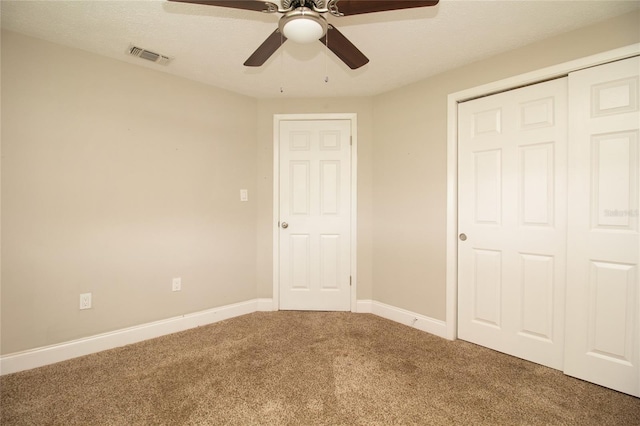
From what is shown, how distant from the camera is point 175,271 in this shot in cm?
283

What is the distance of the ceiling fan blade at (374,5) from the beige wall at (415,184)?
1.43 m

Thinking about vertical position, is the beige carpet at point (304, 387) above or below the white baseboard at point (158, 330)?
below

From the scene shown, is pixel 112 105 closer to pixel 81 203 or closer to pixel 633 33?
pixel 81 203

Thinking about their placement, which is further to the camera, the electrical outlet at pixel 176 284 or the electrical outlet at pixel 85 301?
the electrical outlet at pixel 176 284

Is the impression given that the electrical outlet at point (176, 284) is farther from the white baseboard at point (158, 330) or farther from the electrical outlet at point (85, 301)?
the electrical outlet at point (85, 301)

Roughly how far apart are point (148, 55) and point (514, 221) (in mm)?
3179

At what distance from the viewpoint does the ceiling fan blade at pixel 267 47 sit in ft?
5.33

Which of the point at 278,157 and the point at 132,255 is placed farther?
the point at 278,157

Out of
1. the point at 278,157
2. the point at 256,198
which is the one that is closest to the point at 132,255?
the point at 256,198

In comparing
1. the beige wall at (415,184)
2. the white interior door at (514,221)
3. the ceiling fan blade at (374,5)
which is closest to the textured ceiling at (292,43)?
the beige wall at (415,184)

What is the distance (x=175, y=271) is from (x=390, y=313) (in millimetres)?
2153

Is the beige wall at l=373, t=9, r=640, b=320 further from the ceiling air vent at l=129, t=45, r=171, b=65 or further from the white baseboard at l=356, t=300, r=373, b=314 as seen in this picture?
the ceiling air vent at l=129, t=45, r=171, b=65

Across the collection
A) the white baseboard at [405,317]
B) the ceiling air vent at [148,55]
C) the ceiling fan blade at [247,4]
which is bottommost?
the white baseboard at [405,317]

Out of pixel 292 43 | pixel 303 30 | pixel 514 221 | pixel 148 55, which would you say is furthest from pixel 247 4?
pixel 514 221
